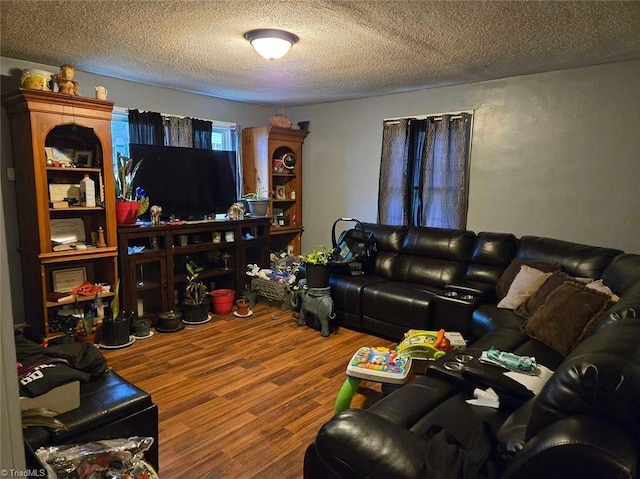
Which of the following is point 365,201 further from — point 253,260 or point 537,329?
point 537,329

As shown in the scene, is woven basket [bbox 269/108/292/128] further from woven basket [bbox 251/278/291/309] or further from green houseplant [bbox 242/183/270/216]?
woven basket [bbox 251/278/291/309]

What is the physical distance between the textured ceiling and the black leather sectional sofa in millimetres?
Result: 1506

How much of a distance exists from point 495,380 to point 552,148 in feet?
8.96

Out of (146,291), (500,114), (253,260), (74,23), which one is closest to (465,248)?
(500,114)

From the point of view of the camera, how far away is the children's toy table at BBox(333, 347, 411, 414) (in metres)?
2.22

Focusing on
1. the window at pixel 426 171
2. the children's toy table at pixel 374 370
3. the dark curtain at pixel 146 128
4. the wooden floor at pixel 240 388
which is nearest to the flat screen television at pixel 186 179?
the dark curtain at pixel 146 128

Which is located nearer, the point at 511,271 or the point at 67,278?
the point at 511,271

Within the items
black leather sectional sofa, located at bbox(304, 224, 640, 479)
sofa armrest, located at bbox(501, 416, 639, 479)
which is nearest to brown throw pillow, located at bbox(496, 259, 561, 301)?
black leather sectional sofa, located at bbox(304, 224, 640, 479)

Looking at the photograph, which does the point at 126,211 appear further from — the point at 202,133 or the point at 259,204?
the point at 259,204

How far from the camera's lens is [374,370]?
2254mm

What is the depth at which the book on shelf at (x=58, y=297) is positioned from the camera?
11.2ft

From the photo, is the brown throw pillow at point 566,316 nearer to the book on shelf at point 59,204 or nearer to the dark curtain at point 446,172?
the dark curtain at point 446,172

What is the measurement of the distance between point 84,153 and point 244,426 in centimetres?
281

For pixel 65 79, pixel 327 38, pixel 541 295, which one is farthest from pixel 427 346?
pixel 65 79
